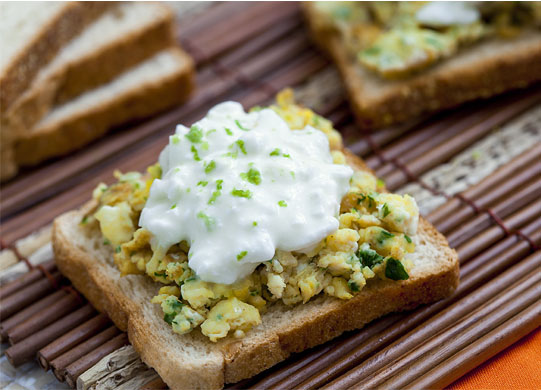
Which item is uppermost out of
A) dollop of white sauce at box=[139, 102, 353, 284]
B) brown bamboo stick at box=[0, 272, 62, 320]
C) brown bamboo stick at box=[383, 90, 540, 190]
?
dollop of white sauce at box=[139, 102, 353, 284]

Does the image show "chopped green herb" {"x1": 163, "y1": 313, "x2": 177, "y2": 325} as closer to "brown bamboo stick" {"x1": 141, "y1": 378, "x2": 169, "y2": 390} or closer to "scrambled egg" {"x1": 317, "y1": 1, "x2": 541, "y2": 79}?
"brown bamboo stick" {"x1": 141, "y1": 378, "x2": 169, "y2": 390}

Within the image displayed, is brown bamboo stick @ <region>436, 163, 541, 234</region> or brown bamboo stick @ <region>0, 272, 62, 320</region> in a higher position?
brown bamboo stick @ <region>0, 272, 62, 320</region>

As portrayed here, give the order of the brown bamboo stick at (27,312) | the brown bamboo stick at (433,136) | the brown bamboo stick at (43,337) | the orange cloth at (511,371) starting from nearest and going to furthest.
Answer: the orange cloth at (511,371) < the brown bamboo stick at (43,337) < the brown bamboo stick at (27,312) < the brown bamboo stick at (433,136)

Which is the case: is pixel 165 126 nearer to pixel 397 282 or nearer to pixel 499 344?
pixel 397 282

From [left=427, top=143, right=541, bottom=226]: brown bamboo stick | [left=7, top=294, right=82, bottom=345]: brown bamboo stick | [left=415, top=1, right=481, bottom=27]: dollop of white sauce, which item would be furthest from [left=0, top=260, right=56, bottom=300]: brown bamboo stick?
[left=415, top=1, right=481, bottom=27]: dollop of white sauce

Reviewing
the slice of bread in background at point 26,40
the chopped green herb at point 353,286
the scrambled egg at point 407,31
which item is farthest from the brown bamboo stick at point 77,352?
the scrambled egg at point 407,31

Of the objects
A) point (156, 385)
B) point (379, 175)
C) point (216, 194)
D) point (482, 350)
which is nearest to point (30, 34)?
point (216, 194)

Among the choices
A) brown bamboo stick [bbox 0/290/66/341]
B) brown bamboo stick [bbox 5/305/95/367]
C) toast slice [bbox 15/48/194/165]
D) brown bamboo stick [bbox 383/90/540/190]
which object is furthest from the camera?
toast slice [bbox 15/48/194/165]

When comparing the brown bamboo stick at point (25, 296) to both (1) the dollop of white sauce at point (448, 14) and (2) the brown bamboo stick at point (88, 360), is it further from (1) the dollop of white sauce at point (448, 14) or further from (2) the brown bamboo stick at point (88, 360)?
(1) the dollop of white sauce at point (448, 14)
